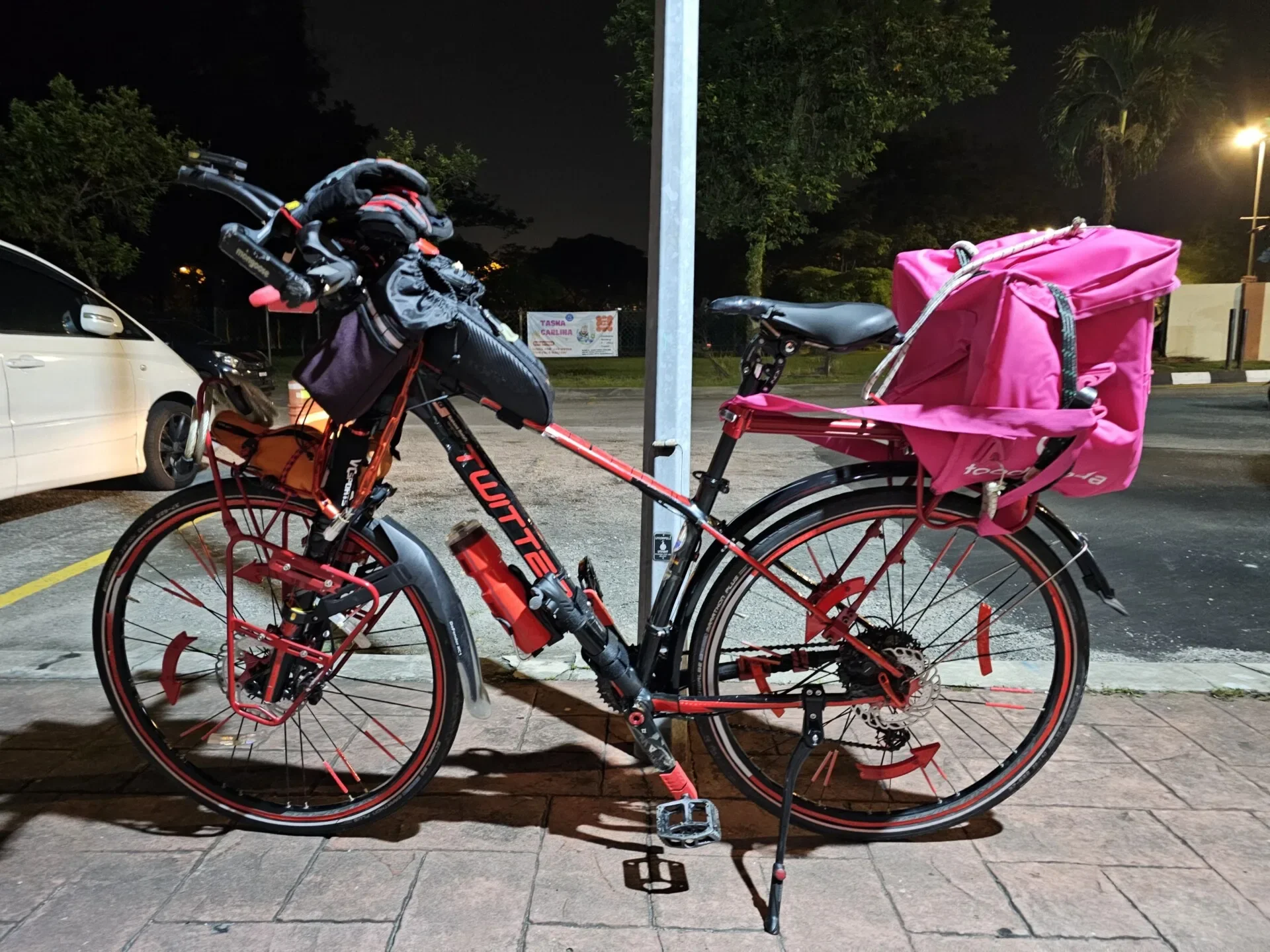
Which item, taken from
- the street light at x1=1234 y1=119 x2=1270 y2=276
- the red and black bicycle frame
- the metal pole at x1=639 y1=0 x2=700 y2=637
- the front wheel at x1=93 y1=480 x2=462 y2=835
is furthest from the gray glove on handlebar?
the street light at x1=1234 y1=119 x2=1270 y2=276

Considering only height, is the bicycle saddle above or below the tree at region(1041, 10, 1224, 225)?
below

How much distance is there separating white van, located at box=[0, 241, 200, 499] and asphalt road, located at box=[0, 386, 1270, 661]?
0.41 m

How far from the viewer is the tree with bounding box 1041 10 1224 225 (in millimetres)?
25031

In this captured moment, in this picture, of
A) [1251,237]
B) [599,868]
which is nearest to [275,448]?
[599,868]

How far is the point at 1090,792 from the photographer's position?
2.63m

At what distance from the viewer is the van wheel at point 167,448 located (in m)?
6.20

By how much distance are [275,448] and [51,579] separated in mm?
3125

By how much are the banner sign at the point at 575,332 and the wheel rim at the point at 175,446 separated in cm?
1381

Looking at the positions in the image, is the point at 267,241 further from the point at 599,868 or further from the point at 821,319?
the point at 599,868

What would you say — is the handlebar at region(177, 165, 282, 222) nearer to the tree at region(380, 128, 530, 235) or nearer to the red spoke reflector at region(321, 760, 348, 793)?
the red spoke reflector at region(321, 760, 348, 793)

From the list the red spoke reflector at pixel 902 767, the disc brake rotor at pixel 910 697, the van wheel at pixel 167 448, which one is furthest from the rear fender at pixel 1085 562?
the van wheel at pixel 167 448

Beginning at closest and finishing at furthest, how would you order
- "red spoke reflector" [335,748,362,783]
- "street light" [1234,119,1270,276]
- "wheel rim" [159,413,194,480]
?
1. "red spoke reflector" [335,748,362,783]
2. "wheel rim" [159,413,194,480]
3. "street light" [1234,119,1270,276]

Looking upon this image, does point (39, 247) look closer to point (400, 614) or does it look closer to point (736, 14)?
point (736, 14)

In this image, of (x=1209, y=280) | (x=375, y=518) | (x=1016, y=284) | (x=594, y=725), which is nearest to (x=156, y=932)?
(x=375, y=518)
